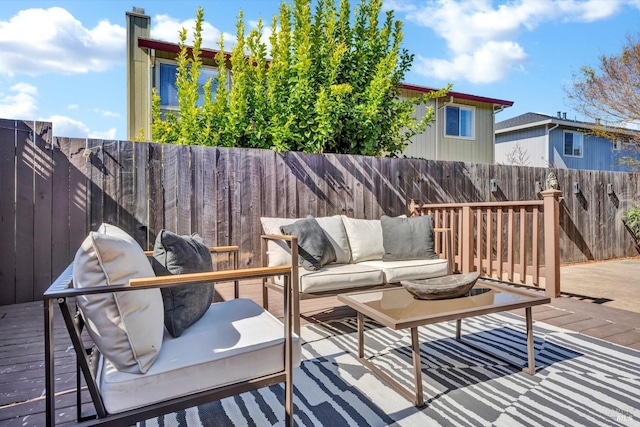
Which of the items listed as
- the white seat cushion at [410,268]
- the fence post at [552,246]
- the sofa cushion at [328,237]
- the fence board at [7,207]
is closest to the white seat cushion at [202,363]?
the sofa cushion at [328,237]

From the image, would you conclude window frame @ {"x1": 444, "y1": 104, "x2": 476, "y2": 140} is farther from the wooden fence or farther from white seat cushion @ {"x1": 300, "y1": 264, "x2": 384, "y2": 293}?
white seat cushion @ {"x1": 300, "y1": 264, "x2": 384, "y2": 293}

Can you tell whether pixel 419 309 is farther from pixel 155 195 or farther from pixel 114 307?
pixel 155 195

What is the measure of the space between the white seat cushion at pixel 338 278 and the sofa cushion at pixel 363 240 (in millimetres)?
414

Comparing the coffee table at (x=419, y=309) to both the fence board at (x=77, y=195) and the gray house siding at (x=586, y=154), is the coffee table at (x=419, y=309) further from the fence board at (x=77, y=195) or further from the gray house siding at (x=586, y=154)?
the gray house siding at (x=586, y=154)

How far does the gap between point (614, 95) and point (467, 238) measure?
796cm

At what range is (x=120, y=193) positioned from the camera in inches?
140

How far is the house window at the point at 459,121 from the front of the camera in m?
10.1

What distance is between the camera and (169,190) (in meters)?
3.76

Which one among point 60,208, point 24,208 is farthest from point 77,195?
point 24,208

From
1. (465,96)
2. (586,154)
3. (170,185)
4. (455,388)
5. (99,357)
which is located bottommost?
(455,388)

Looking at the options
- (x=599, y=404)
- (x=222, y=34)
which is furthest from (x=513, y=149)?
(x=599, y=404)

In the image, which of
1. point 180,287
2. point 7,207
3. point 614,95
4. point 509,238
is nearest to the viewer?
point 180,287

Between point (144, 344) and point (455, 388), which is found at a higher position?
point (144, 344)

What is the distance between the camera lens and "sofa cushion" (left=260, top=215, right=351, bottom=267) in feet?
10.5
